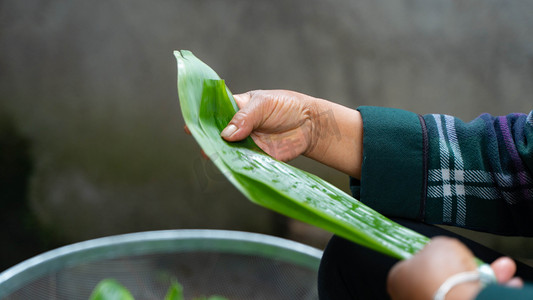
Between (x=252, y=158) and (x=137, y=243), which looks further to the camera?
(x=137, y=243)

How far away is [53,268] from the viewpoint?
49 centimetres

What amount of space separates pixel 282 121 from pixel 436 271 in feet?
0.92

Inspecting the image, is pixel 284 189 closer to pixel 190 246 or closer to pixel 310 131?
pixel 310 131

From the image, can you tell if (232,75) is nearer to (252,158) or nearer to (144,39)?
(144,39)

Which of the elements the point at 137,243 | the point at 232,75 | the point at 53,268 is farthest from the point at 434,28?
the point at 53,268

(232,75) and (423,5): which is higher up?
(423,5)

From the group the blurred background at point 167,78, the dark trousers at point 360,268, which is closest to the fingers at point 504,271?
the dark trousers at point 360,268

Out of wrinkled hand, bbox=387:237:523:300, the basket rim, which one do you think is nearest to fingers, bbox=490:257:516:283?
wrinkled hand, bbox=387:237:523:300

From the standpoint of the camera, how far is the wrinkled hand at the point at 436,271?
0.16 m

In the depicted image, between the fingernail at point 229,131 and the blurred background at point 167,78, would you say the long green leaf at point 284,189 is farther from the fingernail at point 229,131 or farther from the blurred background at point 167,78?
the blurred background at point 167,78

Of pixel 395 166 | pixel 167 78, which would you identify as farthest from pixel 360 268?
pixel 167 78

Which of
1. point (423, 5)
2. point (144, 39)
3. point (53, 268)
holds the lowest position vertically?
point (53, 268)

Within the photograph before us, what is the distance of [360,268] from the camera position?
1.10ft

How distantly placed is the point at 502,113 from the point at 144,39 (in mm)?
779
